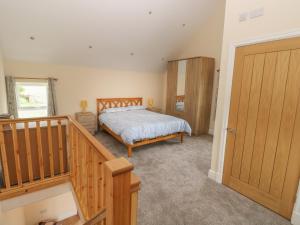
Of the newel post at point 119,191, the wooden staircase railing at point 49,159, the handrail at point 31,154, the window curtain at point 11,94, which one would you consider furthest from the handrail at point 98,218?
the window curtain at point 11,94

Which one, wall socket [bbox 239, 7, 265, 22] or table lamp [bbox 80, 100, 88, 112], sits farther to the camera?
table lamp [bbox 80, 100, 88, 112]

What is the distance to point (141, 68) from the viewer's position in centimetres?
580

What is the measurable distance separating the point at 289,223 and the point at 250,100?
4.69 ft

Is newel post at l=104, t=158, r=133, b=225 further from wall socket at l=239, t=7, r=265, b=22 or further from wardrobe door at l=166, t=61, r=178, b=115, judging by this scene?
wardrobe door at l=166, t=61, r=178, b=115

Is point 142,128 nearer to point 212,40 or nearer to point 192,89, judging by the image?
point 192,89

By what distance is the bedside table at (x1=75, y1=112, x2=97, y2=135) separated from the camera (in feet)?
15.0

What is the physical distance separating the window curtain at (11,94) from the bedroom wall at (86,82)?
0.20 metres

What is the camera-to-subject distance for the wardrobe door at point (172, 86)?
18.0 ft

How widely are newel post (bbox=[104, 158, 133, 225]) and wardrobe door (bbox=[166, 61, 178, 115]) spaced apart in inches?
189

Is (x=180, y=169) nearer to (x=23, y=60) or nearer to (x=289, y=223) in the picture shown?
(x=289, y=223)

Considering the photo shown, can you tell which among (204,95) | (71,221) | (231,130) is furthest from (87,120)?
(231,130)

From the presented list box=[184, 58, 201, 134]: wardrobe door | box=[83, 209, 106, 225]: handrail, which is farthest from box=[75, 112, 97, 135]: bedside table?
box=[83, 209, 106, 225]: handrail

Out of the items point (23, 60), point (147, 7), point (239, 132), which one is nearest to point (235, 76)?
point (239, 132)

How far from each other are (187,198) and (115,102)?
4.00 metres
